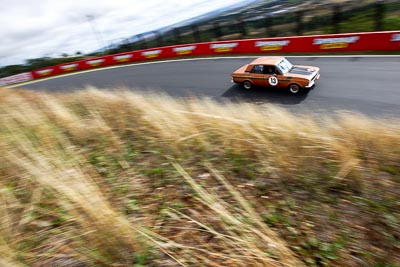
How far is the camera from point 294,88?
10109 mm

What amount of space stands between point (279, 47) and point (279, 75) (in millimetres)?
8136

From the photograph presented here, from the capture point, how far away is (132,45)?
3084cm

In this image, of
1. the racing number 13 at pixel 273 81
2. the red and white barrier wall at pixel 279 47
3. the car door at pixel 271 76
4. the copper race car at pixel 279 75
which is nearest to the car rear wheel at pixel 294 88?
the copper race car at pixel 279 75

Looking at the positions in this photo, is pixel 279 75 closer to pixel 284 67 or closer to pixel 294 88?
pixel 284 67

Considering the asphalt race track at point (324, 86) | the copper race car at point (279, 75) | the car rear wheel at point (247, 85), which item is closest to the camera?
the asphalt race track at point (324, 86)

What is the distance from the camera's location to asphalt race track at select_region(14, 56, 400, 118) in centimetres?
876

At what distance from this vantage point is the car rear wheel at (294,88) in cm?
1000

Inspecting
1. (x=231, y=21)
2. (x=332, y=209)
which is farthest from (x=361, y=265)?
(x=231, y=21)

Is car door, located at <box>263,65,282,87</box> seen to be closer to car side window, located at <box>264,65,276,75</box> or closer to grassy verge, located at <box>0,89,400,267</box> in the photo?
car side window, located at <box>264,65,276,75</box>

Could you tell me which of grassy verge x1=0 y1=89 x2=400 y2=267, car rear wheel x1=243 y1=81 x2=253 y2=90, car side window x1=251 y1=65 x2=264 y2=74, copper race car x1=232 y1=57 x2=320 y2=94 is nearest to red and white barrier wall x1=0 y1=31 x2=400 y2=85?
copper race car x1=232 y1=57 x2=320 y2=94

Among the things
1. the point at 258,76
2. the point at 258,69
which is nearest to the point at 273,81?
the point at 258,76

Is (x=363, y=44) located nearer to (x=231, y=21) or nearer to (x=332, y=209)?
(x=231, y=21)

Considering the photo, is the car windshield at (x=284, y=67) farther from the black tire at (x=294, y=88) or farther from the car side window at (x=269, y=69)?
the black tire at (x=294, y=88)

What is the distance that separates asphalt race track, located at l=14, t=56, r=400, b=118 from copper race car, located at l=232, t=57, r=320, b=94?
0.40 metres
